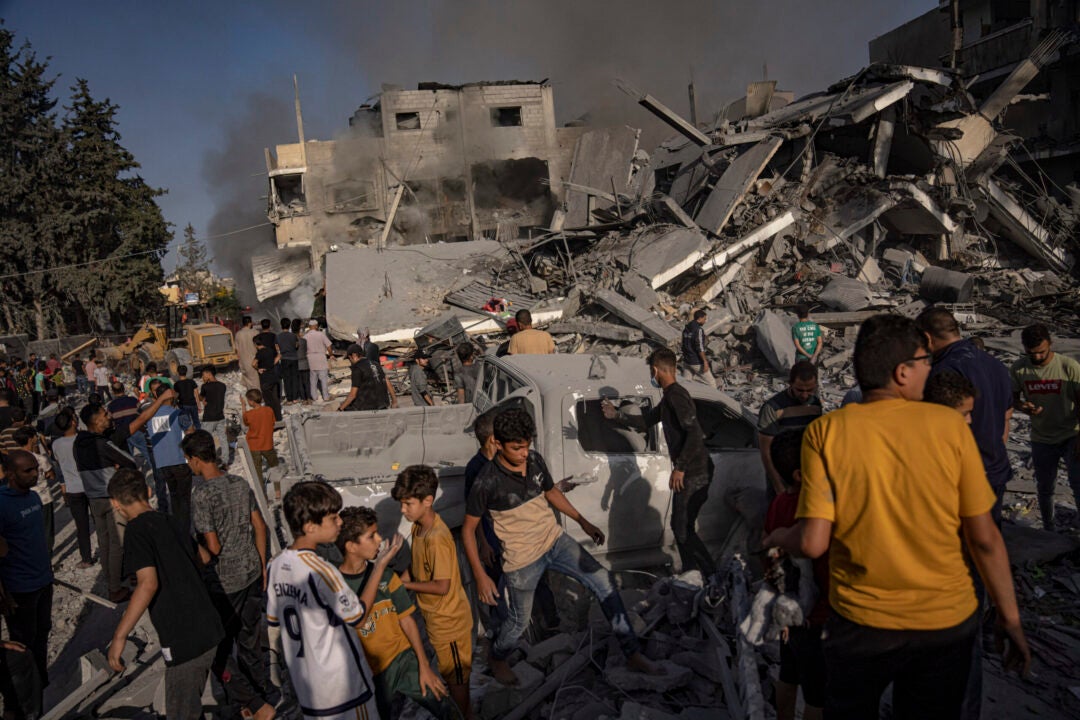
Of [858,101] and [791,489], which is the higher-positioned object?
[858,101]

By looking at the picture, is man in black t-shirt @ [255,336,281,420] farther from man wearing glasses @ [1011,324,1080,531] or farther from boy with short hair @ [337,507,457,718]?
man wearing glasses @ [1011,324,1080,531]

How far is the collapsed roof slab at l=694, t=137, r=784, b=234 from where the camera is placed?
602 inches

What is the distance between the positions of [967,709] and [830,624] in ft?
2.63

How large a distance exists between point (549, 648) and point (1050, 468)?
3.76 metres

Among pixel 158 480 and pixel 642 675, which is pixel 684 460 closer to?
pixel 642 675

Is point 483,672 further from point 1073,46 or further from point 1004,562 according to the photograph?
point 1073,46

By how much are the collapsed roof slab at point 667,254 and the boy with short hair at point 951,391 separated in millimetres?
10488

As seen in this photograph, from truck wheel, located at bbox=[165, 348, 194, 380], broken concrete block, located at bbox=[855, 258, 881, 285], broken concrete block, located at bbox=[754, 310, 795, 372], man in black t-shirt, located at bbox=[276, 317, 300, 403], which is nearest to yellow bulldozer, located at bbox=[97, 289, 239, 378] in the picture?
truck wheel, located at bbox=[165, 348, 194, 380]

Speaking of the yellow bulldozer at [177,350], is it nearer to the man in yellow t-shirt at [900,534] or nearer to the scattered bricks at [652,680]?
the scattered bricks at [652,680]

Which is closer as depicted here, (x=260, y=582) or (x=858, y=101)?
(x=260, y=582)

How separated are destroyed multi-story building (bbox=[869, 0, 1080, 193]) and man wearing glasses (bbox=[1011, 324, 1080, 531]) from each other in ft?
72.1

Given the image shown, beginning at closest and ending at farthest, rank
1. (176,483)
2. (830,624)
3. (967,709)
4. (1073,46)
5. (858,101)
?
(830,624)
(967,709)
(176,483)
(858,101)
(1073,46)

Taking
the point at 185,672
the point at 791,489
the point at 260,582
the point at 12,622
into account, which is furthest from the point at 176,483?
the point at 791,489

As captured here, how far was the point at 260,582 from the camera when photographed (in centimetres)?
401
